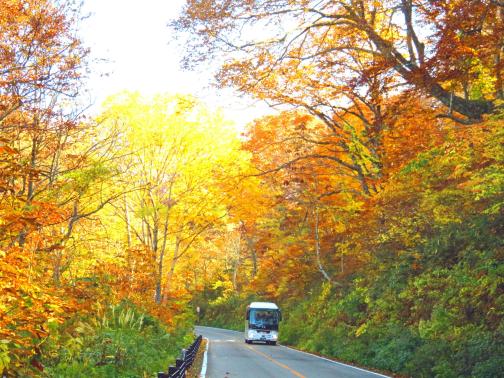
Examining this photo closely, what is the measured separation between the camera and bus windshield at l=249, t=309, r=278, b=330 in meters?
34.0

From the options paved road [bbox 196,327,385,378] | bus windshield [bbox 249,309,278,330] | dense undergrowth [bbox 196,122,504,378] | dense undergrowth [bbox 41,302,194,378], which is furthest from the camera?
bus windshield [bbox 249,309,278,330]

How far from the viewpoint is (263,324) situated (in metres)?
34.0

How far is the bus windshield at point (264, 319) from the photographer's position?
3400 centimetres

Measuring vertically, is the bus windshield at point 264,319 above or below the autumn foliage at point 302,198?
below

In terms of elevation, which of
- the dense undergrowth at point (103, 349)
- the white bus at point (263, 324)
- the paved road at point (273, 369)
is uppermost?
the dense undergrowth at point (103, 349)

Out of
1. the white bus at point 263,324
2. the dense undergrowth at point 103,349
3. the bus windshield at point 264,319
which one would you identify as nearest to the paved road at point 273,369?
the dense undergrowth at point 103,349

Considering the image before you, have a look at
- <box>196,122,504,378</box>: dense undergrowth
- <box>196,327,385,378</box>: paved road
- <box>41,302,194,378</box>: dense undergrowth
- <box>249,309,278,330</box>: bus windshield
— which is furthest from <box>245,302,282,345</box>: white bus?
<box>41,302,194,378</box>: dense undergrowth

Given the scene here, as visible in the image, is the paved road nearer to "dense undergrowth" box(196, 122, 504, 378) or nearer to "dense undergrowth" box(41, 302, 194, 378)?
"dense undergrowth" box(196, 122, 504, 378)

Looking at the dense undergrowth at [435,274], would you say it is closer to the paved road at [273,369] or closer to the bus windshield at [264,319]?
the paved road at [273,369]

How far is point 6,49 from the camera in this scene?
1002 cm

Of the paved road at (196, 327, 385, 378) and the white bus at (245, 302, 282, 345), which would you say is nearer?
the paved road at (196, 327, 385, 378)

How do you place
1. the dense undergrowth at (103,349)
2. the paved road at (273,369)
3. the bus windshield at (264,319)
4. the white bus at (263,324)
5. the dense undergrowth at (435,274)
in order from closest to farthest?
the dense undergrowth at (103,349) < the dense undergrowth at (435,274) < the paved road at (273,369) < the white bus at (263,324) < the bus windshield at (264,319)

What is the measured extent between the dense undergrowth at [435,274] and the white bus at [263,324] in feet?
24.5

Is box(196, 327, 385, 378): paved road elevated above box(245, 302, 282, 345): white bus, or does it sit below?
above
